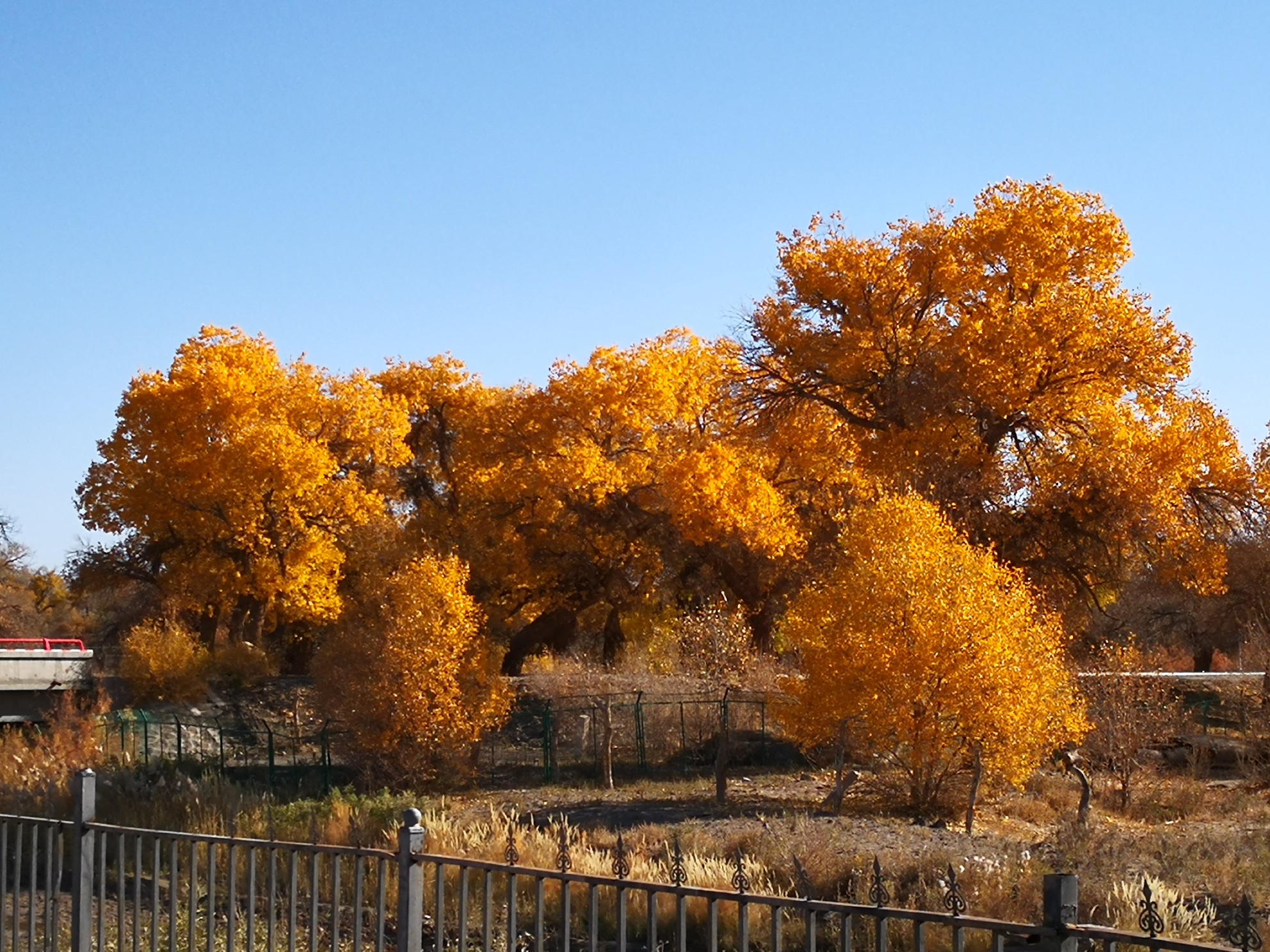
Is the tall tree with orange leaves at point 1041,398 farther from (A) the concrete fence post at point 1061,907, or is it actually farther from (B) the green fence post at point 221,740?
(A) the concrete fence post at point 1061,907

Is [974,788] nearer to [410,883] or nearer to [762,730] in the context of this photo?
[762,730]

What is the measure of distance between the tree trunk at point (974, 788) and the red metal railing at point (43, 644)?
930 inches

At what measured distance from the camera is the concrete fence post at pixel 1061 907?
425 cm

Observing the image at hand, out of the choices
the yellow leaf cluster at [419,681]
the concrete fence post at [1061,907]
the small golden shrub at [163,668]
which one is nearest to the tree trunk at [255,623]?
the small golden shrub at [163,668]

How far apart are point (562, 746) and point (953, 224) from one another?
13.5m

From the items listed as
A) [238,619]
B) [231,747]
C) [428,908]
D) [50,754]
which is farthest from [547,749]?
[238,619]

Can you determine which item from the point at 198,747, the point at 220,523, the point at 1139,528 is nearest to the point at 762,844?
the point at 1139,528

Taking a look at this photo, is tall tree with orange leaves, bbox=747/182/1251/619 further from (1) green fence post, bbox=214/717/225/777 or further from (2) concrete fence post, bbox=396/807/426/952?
(2) concrete fence post, bbox=396/807/426/952

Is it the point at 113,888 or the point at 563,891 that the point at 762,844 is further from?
the point at 563,891

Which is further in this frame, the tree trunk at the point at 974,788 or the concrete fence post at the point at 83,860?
the tree trunk at the point at 974,788

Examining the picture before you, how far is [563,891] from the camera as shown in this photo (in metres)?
5.56

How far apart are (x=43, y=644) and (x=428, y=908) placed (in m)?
25.1

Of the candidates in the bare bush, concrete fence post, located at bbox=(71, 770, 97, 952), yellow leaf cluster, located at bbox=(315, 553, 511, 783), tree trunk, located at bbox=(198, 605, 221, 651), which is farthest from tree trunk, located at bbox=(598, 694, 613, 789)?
concrete fence post, located at bbox=(71, 770, 97, 952)

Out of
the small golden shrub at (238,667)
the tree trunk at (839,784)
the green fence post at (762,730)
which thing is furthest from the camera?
the small golden shrub at (238,667)
